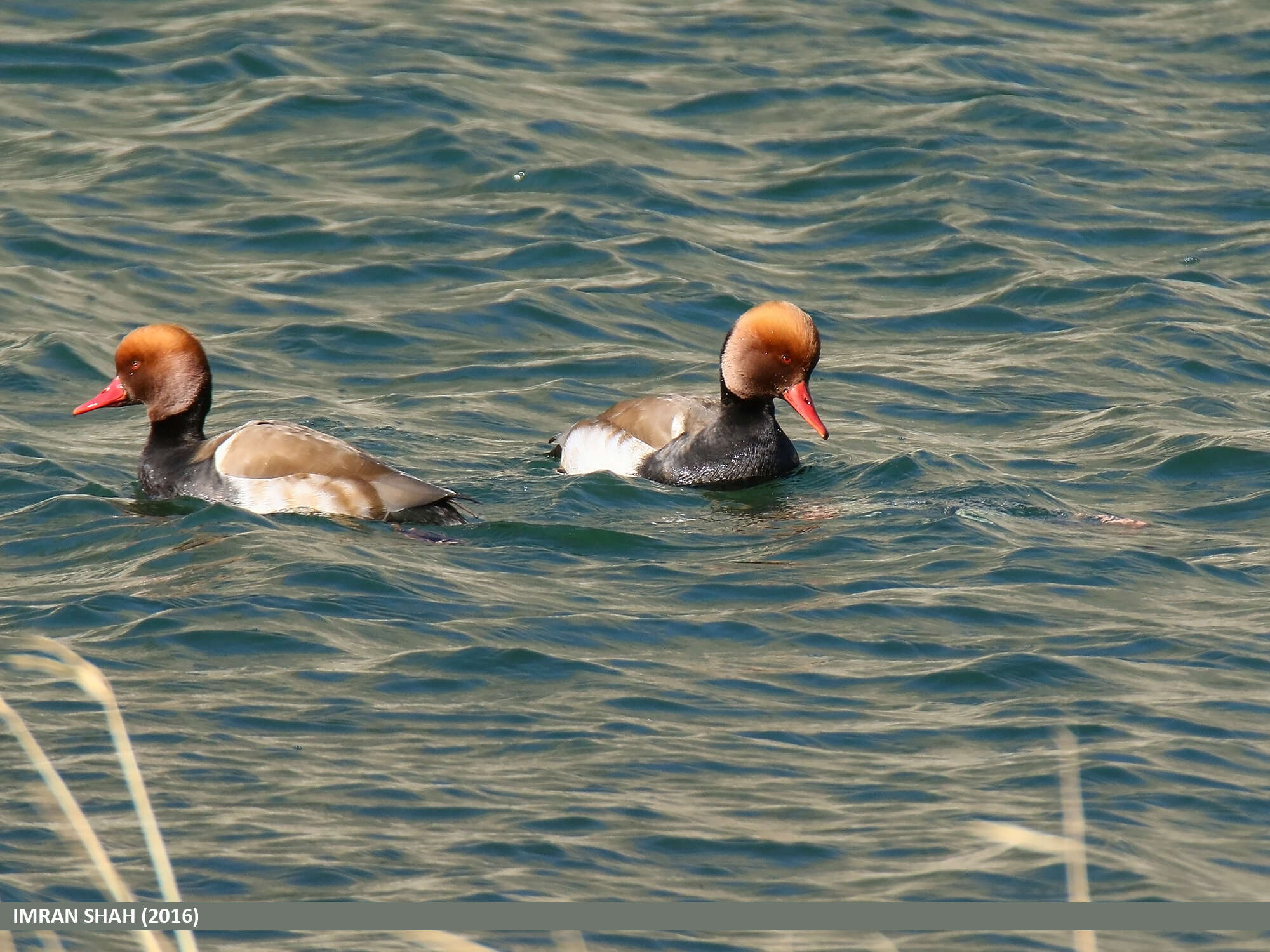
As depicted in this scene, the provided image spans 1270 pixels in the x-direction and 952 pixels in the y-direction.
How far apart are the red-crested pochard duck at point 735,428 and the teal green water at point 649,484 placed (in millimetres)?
186

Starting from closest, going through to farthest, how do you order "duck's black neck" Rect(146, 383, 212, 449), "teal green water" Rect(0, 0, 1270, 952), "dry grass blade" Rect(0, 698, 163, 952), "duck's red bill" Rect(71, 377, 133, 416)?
"dry grass blade" Rect(0, 698, 163, 952)
"teal green water" Rect(0, 0, 1270, 952)
"duck's black neck" Rect(146, 383, 212, 449)
"duck's red bill" Rect(71, 377, 133, 416)

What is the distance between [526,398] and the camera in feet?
38.3

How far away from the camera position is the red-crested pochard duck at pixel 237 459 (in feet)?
29.2

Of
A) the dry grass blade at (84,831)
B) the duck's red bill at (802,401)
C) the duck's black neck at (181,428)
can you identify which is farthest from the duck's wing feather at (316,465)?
the dry grass blade at (84,831)

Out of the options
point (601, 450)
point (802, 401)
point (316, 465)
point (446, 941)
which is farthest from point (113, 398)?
point (446, 941)

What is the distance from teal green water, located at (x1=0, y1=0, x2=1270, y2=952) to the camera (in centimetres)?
589

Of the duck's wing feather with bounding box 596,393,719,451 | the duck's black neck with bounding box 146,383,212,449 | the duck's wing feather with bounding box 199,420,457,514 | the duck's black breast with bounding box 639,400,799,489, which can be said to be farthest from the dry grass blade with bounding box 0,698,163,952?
the duck's wing feather with bounding box 596,393,719,451

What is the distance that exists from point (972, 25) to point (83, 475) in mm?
11748

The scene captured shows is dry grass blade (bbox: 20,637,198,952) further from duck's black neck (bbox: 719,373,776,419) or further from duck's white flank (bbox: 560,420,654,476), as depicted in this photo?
→ duck's black neck (bbox: 719,373,776,419)

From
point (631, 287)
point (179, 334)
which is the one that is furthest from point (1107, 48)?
point (179, 334)

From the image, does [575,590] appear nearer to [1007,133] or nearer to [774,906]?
[774,906]

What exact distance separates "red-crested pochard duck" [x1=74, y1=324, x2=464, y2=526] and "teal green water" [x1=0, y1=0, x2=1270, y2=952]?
0.18 m

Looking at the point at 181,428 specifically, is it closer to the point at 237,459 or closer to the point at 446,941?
the point at 237,459

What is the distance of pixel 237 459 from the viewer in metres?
9.12
